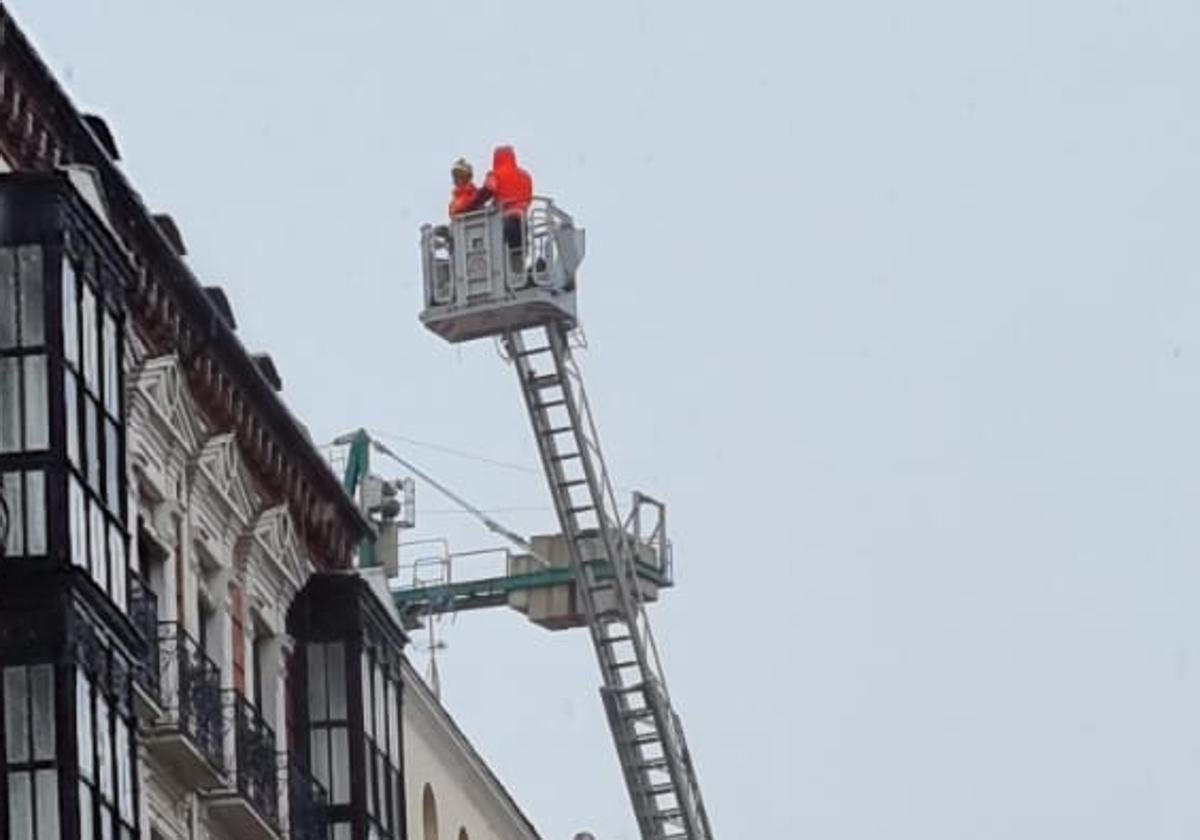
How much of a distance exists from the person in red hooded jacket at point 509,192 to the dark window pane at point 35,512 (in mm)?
41605

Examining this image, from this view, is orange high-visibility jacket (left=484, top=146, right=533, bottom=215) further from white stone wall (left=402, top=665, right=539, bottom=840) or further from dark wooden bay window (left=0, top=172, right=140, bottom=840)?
dark wooden bay window (left=0, top=172, right=140, bottom=840)

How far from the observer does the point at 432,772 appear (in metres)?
68.4

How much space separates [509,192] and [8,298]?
134 ft

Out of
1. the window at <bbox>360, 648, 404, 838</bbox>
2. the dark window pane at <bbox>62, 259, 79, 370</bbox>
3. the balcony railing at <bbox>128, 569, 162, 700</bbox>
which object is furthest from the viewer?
the window at <bbox>360, 648, 404, 838</bbox>

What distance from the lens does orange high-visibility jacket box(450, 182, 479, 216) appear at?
296ft

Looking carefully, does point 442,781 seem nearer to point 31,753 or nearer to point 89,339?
point 89,339

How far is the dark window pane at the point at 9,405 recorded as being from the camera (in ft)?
160

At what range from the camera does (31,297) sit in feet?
162

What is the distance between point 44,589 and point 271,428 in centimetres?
1217

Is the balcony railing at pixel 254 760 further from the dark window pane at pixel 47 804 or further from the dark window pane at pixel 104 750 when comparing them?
the dark window pane at pixel 47 804

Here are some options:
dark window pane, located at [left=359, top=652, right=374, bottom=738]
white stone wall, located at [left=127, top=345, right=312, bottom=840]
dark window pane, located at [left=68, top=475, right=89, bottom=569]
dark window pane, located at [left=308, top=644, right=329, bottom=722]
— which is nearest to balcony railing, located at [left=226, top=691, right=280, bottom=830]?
white stone wall, located at [left=127, top=345, right=312, bottom=840]

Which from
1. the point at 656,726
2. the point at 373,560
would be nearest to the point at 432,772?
the point at 373,560

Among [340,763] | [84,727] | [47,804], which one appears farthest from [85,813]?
[340,763]

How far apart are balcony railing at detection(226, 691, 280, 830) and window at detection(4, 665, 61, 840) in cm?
822
